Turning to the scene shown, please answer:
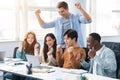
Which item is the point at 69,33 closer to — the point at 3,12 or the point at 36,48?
the point at 36,48

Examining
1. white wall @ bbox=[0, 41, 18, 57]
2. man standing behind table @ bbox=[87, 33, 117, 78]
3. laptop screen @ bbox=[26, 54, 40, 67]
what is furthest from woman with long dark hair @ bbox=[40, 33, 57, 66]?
white wall @ bbox=[0, 41, 18, 57]

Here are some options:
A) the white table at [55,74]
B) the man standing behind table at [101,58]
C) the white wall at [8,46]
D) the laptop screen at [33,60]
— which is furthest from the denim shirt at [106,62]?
the white wall at [8,46]

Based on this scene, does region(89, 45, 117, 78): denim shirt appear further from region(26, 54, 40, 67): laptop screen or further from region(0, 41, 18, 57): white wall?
region(0, 41, 18, 57): white wall

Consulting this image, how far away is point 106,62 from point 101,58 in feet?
0.30

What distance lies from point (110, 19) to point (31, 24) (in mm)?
2274

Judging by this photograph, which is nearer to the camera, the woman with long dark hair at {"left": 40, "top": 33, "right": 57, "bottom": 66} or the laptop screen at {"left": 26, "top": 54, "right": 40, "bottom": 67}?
the laptop screen at {"left": 26, "top": 54, "right": 40, "bottom": 67}

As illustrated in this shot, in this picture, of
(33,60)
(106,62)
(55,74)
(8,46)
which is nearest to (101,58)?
(106,62)

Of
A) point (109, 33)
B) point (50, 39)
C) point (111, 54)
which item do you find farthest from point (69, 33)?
point (109, 33)

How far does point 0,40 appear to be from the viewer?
18.4ft

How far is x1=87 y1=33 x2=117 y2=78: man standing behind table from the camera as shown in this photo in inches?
121

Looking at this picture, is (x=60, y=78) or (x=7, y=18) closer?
(x=60, y=78)

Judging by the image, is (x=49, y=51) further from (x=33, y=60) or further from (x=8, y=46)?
(x=8, y=46)

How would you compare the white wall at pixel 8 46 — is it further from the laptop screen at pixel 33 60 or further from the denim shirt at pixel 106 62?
the denim shirt at pixel 106 62

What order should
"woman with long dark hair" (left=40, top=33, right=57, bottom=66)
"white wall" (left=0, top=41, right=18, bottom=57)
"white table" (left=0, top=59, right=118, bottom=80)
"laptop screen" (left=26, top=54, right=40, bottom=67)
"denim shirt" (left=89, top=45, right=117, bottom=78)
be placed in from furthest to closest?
"white wall" (left=0, top=41, right=18, bottom=57) < "woman with long dark hair" (left=40, top=33, right=57, bottom=66) < "laptop screen" (left=26, top=54, right=40, bottom=67) < "denim shirt" (left=89, top=45, right=117, bottom=78) < "white table" (left=0, top=59, right=118, bottom=80)
